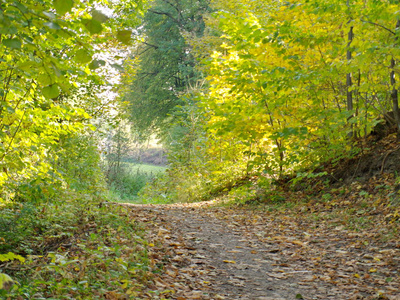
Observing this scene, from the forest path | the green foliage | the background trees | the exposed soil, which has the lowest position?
the forest path

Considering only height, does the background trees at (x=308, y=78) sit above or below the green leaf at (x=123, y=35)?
above

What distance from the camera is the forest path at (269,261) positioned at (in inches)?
137

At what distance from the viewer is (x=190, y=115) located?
14.2 metres

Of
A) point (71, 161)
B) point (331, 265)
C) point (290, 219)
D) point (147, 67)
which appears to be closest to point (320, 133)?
A: point (290, 219)

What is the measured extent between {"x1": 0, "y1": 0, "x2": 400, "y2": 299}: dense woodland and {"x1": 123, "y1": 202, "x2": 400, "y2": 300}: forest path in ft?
1.33

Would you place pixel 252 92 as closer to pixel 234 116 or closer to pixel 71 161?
pixel 234 116

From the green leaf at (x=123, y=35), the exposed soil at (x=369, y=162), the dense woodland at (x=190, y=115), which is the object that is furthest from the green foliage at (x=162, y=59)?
the green leaf at (x=123, y=35)

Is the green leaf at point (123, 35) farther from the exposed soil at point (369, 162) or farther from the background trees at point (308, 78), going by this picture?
the exposed soil at point (369, 162)

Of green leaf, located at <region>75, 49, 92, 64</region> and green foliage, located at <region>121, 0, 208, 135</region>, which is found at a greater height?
green foliage, located at <region>121, 0, 208, 135</region>

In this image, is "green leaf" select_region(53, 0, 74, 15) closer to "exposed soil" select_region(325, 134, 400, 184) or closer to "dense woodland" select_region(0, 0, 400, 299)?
"dense woodland" select_region(0, 0, 400, 299)

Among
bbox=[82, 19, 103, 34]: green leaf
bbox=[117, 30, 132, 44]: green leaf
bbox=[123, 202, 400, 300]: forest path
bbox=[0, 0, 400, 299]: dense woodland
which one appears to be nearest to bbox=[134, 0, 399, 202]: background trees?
bbox=[0, 0, 400, 299]: dense woodland

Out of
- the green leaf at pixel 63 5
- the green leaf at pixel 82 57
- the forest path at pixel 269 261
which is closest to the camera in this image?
the green leaf at pixel 63 5

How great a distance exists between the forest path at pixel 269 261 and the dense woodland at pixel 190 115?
0.41m

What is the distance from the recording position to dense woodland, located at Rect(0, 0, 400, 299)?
2.85 m
